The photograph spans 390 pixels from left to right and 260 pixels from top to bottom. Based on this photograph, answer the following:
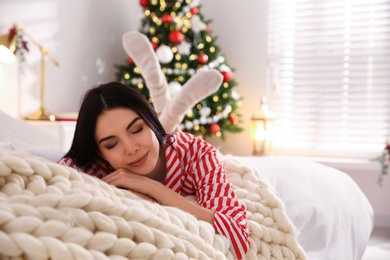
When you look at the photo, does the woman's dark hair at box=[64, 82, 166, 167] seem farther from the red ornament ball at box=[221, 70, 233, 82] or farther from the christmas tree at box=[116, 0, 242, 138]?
the red ornament ball at box=[221, 70, 233, 82]

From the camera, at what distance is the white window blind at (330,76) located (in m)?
4.43

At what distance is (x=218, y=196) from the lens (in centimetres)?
118

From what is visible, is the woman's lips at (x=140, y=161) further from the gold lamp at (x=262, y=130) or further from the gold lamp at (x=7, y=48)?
the gold lamp at (x=262, y=130)

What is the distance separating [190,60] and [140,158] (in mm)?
3326

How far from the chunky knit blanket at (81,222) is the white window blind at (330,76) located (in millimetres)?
3734

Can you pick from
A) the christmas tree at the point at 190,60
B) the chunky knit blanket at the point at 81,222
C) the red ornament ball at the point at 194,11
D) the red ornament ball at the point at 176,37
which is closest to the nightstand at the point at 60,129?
the christmas tree at the point at 190,60

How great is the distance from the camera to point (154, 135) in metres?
1.28

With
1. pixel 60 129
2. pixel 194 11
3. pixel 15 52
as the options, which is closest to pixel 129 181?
pixel 60 129

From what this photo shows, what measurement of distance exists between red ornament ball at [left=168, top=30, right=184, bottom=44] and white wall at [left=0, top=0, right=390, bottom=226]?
593 millimetres

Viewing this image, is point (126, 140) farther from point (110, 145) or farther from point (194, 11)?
point (194, 11)

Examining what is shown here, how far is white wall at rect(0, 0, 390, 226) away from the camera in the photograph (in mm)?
3965

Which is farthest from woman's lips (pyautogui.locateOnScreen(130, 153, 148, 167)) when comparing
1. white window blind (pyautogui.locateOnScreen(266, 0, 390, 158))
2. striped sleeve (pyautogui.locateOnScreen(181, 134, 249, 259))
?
white window blind (pyautogui.locateOnScreen(266, 0, 390, 158))

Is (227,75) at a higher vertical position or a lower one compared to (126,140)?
lower

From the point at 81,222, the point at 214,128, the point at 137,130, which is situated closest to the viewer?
the point at 81,222
